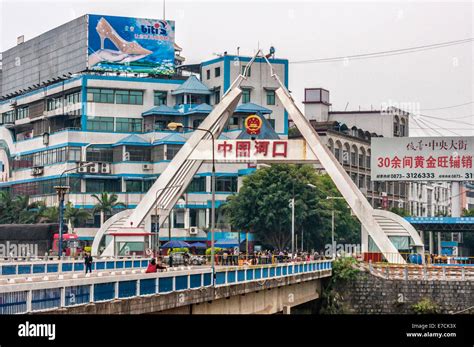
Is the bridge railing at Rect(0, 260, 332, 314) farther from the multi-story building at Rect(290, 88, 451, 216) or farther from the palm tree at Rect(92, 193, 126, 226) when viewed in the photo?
the multi-story building at Rect(290, 88, 451, 216)

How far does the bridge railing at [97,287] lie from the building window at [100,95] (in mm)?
86595

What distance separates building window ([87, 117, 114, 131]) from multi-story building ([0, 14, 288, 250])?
5.2 inches

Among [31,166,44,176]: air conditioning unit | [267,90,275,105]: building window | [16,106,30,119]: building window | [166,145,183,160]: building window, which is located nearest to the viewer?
[166,145,183,160]: building window

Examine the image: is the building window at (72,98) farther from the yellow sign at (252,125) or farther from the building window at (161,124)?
the yellow sign at (252,125)

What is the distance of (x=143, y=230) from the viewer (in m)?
82.8

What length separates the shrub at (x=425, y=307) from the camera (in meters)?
73.8

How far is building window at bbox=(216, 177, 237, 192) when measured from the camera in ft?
447

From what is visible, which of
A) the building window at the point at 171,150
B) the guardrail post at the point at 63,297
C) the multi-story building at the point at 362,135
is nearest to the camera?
the guardrail post at the point at 63,297

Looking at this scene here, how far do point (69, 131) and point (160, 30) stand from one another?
19.7 m

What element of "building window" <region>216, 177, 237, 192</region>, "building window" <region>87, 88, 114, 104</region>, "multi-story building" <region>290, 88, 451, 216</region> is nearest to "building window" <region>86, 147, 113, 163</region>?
"building window" <region>87, 88, 114, 104</region>

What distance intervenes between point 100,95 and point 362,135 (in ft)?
149

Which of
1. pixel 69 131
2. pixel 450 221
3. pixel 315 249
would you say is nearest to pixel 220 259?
pixel 450 221

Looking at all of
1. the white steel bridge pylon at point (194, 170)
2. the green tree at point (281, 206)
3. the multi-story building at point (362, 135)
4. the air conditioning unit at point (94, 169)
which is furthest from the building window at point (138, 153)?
the white steel bridge pylon at point (194, 170)
